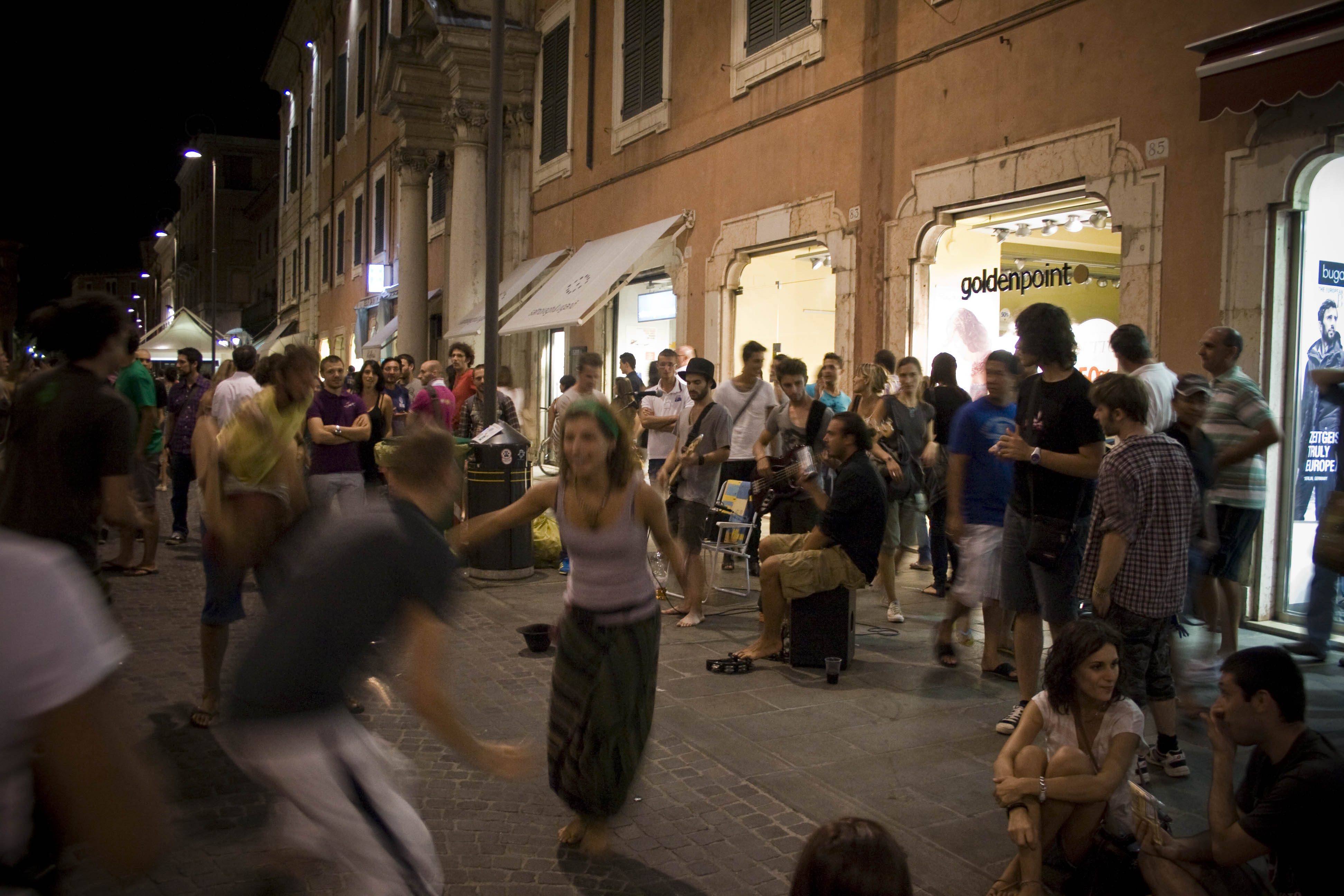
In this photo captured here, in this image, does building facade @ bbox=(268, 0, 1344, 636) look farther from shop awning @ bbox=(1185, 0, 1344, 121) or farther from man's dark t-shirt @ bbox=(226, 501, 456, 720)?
man's dark t-shirt @ bbox=(226, 501, 456, 720)

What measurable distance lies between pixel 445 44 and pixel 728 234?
8719 millimetres

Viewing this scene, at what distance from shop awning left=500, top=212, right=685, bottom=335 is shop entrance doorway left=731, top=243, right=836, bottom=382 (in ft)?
5.44

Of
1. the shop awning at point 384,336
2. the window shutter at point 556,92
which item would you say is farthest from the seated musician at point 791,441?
the shop awning at point 384,336

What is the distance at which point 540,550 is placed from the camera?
10000mm

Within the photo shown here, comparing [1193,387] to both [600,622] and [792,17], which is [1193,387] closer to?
[600,622]

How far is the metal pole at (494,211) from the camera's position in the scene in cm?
1040

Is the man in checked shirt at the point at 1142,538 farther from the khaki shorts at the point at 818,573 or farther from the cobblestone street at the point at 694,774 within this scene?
the khaki shorts at the point at 818,573

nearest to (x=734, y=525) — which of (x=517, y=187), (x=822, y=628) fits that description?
(x=822, y=628)

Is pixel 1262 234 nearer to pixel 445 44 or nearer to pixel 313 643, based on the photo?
pixel 313 643

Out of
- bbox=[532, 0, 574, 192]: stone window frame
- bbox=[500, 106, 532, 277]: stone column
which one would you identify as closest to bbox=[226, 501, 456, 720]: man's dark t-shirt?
bbox=[532, 0, 574, 192]: stone window frame

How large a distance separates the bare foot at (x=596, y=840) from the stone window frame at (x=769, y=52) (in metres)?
9.83

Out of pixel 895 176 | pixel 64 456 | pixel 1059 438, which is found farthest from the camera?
pixel 895 176

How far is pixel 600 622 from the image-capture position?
12.5 feet

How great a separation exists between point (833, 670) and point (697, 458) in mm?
2337
